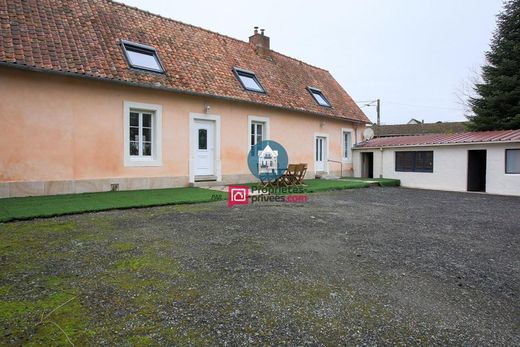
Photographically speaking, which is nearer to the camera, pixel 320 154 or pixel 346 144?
pixel 320 154

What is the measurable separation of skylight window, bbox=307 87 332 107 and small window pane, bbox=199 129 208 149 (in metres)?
7.20

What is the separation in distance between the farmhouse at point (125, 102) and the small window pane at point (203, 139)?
0.12ft

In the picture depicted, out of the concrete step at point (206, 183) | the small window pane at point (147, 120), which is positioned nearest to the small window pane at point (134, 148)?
the small window pane at point (147, 120)

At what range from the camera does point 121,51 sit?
10.4 m

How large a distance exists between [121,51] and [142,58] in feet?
2.23

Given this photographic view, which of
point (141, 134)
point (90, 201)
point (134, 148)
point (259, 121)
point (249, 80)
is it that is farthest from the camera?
point (249, 80)

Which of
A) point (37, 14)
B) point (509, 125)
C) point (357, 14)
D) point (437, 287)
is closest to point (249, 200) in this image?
point (437, 287)

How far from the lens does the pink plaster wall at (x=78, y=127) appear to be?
8180mm

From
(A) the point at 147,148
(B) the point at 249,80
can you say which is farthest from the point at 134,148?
(B) the point at 249,80

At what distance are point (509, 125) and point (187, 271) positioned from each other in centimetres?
2252

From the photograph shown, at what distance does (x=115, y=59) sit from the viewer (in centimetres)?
1000

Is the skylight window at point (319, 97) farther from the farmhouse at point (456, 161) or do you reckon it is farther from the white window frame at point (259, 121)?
the white window frame at point (259, 121)

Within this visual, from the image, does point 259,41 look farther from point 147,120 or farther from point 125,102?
point 125,102

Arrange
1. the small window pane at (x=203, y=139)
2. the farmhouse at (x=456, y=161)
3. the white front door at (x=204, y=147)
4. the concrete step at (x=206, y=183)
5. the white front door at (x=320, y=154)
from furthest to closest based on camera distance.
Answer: the white front door at (x=320, y=154), the farmhouse at (x=456, y=161), the small window pane at (x=203, y=139), the white front door at (x=204, y=147), the concrete step at (x=206, y=183)
